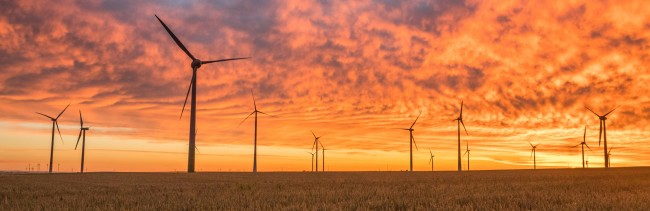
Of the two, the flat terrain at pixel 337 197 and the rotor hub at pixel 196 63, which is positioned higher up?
the rotor hub at pixel 196 63

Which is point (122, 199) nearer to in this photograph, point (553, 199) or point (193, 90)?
point (553, 199)

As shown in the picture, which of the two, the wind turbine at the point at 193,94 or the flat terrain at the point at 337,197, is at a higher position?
the wind turbine at the point at 193,94

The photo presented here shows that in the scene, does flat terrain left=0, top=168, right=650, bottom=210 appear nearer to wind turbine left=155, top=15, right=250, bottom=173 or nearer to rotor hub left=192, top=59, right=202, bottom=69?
wind turbine left=155, top=15, right=250, bottom=173

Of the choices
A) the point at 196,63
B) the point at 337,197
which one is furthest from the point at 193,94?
the point at 337,197

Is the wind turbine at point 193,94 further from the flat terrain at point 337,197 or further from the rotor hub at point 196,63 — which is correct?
the flat terrain at point 337,197

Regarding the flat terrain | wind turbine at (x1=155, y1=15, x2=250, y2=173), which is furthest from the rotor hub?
the flat terrain

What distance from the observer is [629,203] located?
49.8ft

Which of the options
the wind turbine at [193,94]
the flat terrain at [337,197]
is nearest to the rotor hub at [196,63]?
the wind turbine at [193,94]

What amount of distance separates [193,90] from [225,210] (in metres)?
57.6

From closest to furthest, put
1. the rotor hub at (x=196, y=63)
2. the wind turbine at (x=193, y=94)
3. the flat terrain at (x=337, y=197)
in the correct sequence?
the flat terrain at (x=337, y=197) → the wind turbine at (x=193, y=94) → the rotor hub at (x=196, y=63)

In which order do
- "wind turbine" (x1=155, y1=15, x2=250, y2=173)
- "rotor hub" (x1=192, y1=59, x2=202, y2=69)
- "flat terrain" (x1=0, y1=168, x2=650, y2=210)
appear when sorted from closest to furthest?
1. "flat terrain" (x1=0, y1=168, x2=650, y2=210)
2. "wind turbine" (x1=155, y1=15, x2=250, y2=173)
3. "rotor hub" (x1=192, y1=59, x2=202, y2=69)

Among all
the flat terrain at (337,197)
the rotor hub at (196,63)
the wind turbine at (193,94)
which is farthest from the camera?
the rotor hub at (196,63)

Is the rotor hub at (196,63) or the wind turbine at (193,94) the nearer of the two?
the wind turbine at (193,94)

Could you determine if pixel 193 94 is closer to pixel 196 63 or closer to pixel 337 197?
pixel 196 63
